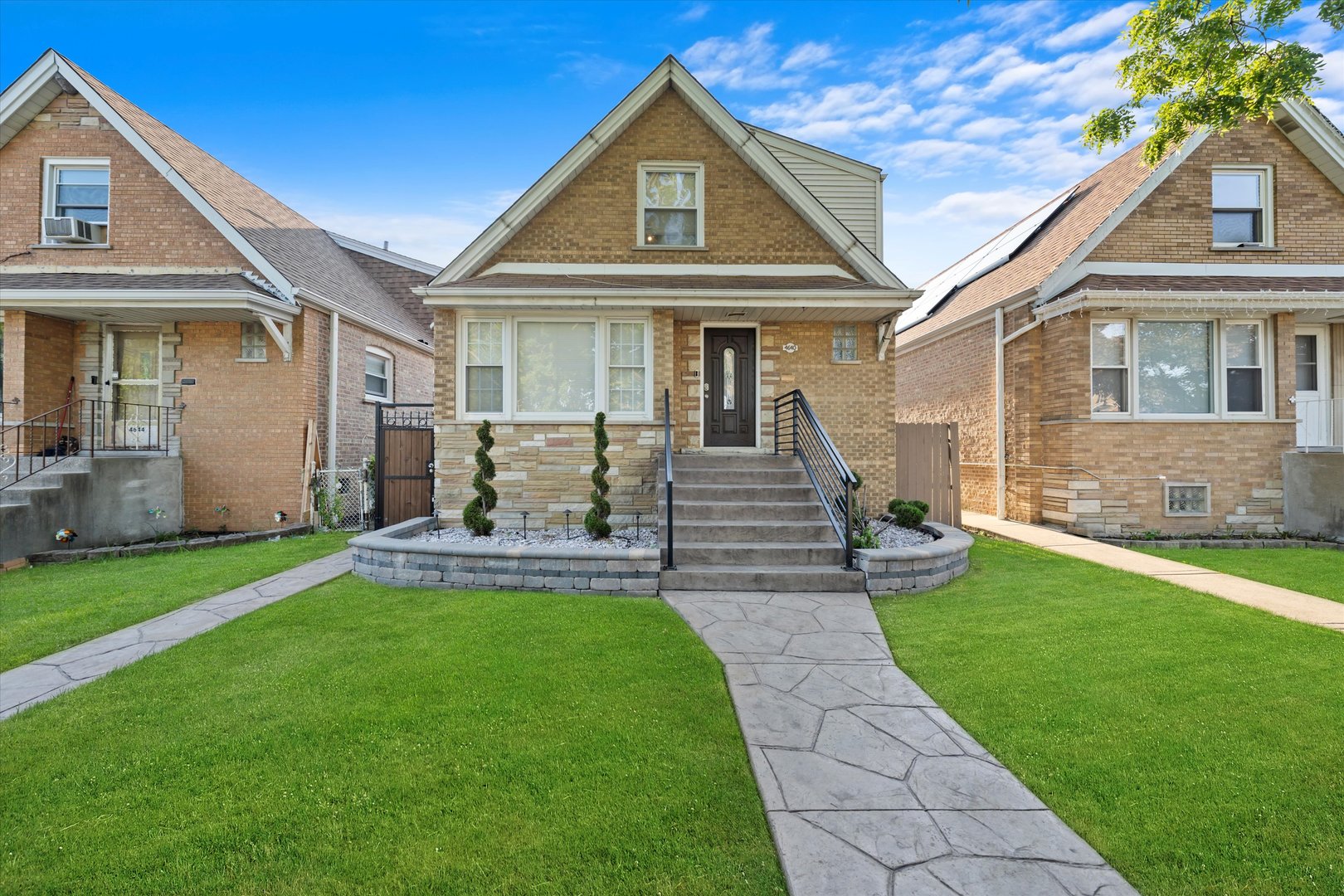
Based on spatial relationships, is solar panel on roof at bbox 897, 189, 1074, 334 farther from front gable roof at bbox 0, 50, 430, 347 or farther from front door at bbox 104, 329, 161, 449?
front door at bbox 104, 329, 161, 449

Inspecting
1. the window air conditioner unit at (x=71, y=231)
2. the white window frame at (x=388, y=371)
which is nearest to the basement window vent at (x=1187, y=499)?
the white window frame at (x=388, y=371)

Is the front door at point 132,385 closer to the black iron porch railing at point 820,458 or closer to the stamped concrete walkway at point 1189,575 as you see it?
the black iron porch railing at point 820,458

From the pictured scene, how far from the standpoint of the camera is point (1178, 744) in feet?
10.9

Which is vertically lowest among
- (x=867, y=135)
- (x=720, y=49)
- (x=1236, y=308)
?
(x=1236, y=308)

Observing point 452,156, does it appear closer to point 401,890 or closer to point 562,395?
point 562,395

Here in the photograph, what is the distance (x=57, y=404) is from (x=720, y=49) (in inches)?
539

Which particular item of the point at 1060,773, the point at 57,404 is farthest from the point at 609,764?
the point at 57,404

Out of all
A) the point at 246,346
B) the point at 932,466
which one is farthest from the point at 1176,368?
the point at 246,346

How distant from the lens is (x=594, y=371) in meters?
9.51

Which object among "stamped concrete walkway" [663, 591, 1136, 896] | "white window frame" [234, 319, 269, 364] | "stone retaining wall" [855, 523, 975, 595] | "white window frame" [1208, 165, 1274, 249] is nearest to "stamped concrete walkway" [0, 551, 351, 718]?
"stamped concrete walkway" [663, 591, 1136, 896]

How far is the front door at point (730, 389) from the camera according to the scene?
10172 mm

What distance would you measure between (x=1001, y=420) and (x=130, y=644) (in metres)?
13.5

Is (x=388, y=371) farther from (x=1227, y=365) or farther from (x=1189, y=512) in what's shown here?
(x=1227, y=365)

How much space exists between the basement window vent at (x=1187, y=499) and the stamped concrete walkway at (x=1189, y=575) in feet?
6.09
